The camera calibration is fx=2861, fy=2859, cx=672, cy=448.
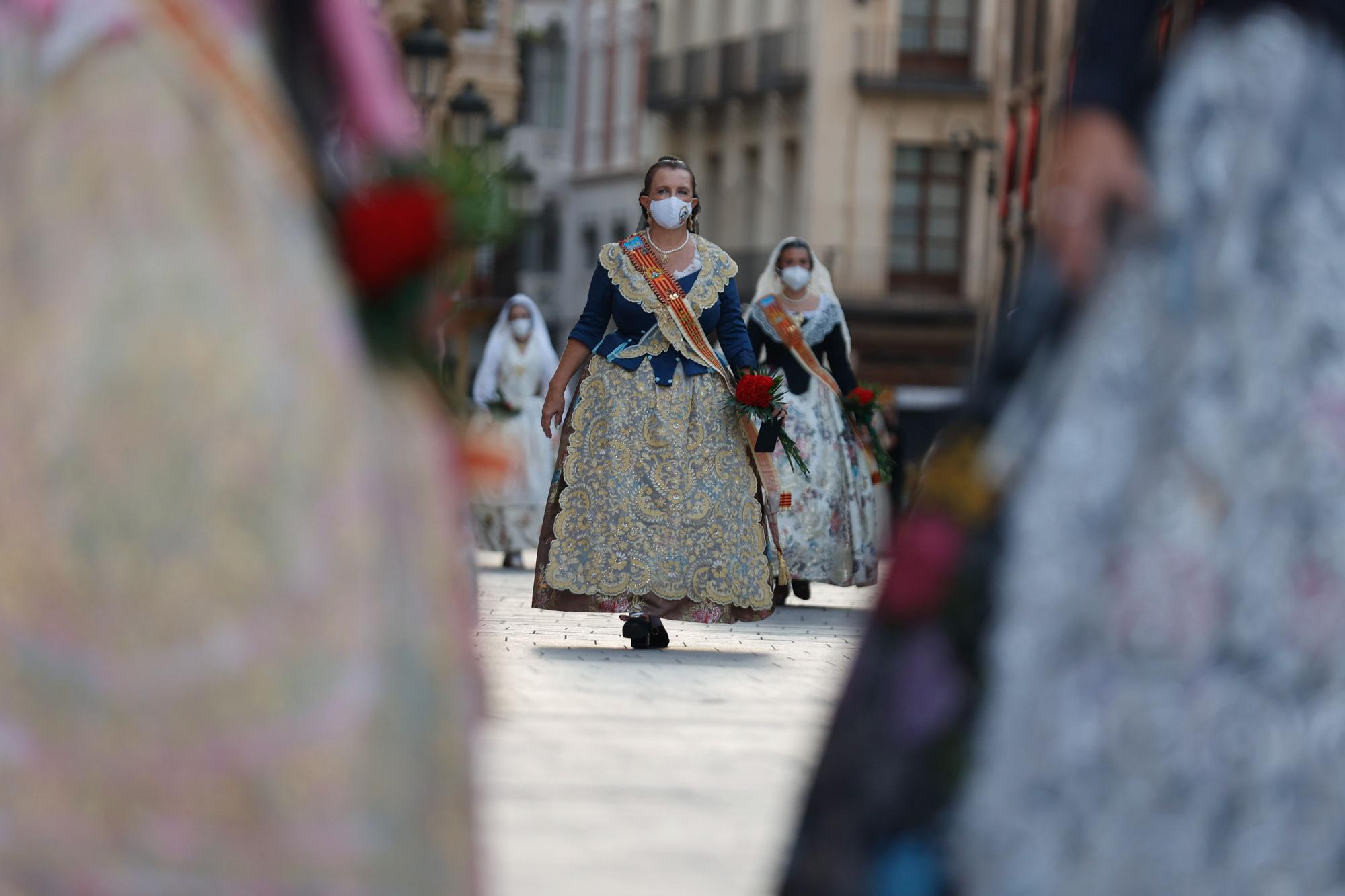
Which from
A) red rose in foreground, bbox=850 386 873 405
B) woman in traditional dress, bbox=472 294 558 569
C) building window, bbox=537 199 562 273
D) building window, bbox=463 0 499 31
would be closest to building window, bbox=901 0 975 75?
building window, bbox=463 0 499 31

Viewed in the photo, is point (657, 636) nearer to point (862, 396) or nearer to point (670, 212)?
point (670, 212)

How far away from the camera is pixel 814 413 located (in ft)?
47.9

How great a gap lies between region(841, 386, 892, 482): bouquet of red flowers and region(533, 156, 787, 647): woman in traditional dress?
3.75m

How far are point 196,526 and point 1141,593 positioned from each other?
A: 1.14 m

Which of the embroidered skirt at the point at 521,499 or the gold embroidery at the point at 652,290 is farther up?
the gold embroidery at the point at 652,290

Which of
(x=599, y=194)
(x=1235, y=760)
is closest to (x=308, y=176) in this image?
(x=1235, y=760)

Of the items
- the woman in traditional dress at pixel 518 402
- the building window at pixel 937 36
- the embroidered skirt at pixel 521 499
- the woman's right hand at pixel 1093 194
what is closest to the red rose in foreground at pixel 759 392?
the woman's right hand at pixel 1093 194

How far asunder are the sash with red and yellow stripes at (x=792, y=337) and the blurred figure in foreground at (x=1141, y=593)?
10743 mm

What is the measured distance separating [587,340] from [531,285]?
54.3 meters

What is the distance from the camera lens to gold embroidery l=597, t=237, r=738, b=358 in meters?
10.7

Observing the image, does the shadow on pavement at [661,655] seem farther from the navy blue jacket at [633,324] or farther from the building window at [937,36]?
the building window at [937,36]

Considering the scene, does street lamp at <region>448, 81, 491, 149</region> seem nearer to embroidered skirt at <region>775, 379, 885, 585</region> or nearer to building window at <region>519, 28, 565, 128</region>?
embroidered skirt at <region>775, 379, 885, 585</region>

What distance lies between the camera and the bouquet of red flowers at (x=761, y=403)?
1062 centimetres

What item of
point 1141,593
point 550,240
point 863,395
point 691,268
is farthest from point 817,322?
point 550,240
